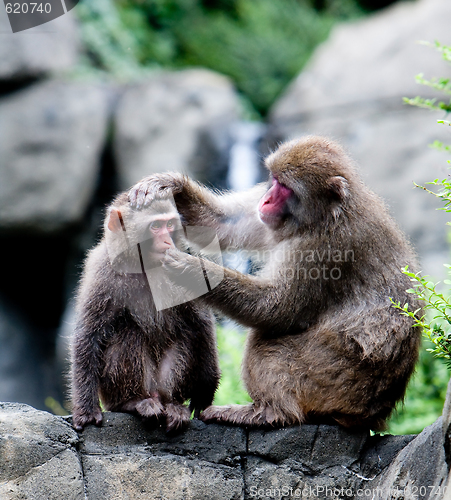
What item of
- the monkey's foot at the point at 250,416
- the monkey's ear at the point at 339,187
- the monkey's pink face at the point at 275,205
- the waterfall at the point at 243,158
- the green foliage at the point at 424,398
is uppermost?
the monkey's ear at the point at 339,187

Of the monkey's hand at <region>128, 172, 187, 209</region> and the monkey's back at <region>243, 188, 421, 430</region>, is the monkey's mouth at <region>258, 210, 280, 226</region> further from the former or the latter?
the monkey's hand at <region>128, 172, 187, 209</region>

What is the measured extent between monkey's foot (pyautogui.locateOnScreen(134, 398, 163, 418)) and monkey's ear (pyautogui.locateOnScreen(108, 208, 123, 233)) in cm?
110

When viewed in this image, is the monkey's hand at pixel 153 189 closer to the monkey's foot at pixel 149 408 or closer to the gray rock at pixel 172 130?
the monkey's foot at pixel 149 408

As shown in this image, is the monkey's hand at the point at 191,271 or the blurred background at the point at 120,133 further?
the blurred background at the point at 120,133

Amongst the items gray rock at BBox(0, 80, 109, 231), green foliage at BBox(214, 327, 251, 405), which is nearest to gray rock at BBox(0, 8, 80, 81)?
gray rock at BBox(0, 80, 109, 231)

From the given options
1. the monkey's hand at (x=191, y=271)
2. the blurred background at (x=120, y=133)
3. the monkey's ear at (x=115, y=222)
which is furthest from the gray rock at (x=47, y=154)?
the monkey's hand at (x=191, y=271)

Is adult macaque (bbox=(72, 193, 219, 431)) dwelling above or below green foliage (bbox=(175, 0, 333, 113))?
above

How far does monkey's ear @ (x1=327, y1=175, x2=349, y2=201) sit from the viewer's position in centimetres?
400

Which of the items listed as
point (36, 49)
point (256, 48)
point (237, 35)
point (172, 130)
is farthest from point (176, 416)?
point (237, 35)

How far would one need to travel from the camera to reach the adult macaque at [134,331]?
3.62 m

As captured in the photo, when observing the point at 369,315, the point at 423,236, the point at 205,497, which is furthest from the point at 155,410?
the point at 423,236

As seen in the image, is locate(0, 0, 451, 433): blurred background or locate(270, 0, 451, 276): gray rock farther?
locate(270, 0, 451, 276): gray rock

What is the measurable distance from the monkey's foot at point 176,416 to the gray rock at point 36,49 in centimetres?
778

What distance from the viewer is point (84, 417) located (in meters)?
3.51
